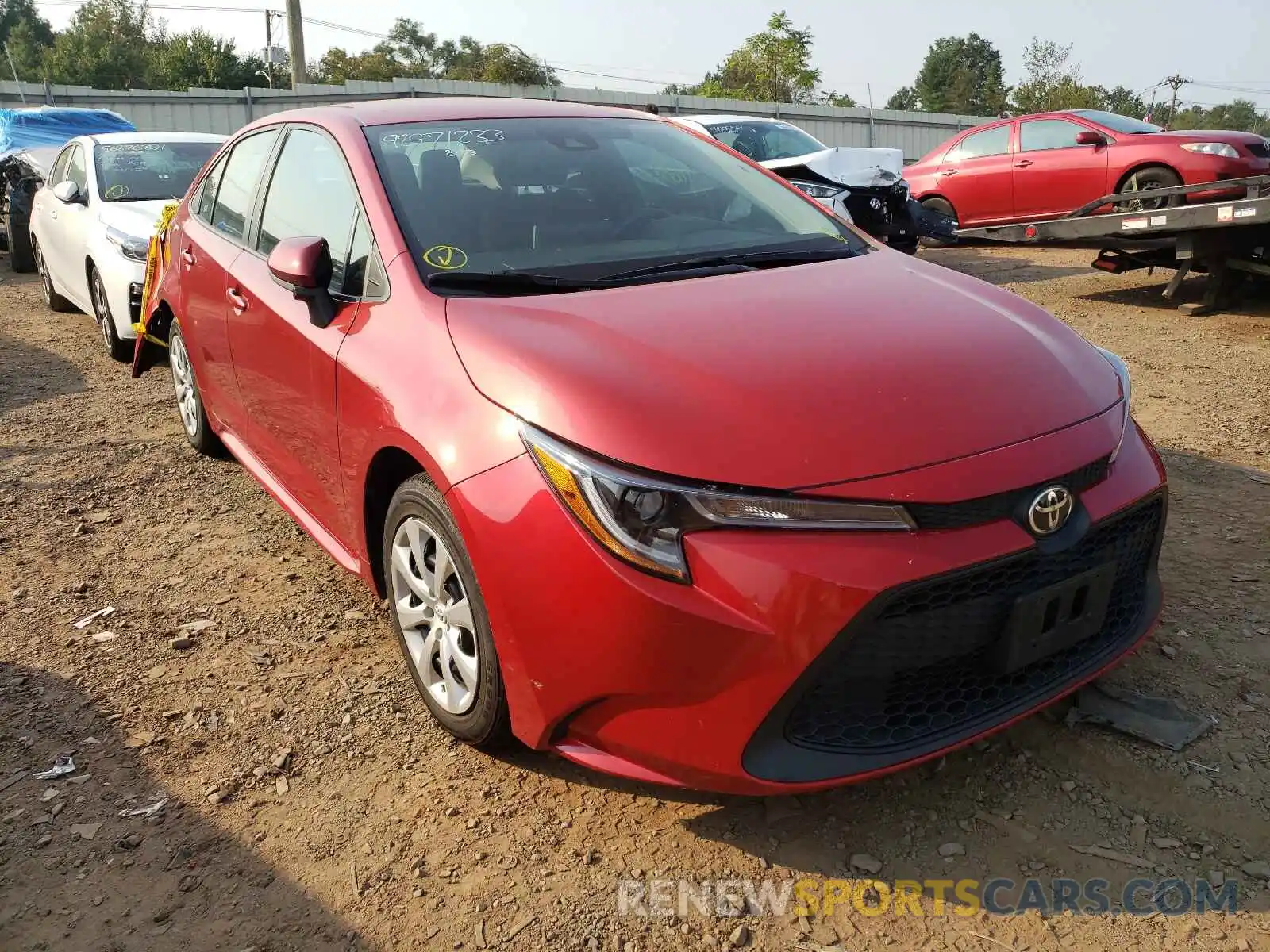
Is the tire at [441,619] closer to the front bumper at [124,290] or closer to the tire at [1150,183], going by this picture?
the front bumper at [124,290]

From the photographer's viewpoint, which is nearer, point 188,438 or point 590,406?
point 590,406

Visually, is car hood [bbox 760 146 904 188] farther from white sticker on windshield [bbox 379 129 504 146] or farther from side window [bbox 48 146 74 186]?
white sticker on windshield [bbox 379 129 504 146]

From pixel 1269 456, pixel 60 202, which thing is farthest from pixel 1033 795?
pixel 60 202

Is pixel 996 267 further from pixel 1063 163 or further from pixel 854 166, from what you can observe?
→ pixel 854 166

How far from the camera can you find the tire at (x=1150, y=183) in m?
9.20

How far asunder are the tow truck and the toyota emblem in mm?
5616

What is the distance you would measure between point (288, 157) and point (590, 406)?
2112mm

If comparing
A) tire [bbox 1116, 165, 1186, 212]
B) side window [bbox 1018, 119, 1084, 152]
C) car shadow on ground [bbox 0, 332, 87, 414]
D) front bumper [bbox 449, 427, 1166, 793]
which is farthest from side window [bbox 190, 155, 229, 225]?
side window [bbox 1018, 119, 1084, 152]

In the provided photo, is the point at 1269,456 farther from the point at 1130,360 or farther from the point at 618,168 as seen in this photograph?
the point at 618,168

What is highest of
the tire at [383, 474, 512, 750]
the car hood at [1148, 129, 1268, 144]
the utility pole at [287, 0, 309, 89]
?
the utility pole at [287, 0, 309, 89]

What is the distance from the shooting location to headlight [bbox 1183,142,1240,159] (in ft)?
30.0

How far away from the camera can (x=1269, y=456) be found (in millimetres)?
4531

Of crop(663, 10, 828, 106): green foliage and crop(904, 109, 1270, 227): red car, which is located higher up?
crop(663, 10, 828, 106): green foliage

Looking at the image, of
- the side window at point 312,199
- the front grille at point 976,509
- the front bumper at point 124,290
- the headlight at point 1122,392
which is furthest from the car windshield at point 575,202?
the front bumper at point 124,290
